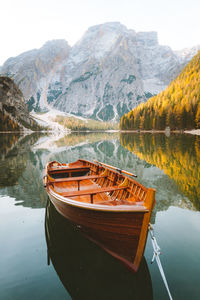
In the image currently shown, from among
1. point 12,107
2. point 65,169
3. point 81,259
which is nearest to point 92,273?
point 81,259

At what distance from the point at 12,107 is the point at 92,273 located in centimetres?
16903

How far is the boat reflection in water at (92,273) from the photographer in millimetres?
5594

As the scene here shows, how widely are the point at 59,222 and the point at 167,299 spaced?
6.25m

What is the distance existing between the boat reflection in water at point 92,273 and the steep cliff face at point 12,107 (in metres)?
138

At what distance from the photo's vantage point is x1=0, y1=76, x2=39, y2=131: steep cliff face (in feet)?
454

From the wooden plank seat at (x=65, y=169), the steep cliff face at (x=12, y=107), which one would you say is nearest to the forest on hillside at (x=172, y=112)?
the wooden plank seat at (x=65, y=169)

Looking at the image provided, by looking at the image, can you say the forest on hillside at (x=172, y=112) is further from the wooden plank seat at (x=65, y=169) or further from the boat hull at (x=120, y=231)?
the boat hull at (x=120, y=231)

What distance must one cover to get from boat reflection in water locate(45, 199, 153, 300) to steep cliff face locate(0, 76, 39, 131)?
138 m

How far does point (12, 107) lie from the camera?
154 meters

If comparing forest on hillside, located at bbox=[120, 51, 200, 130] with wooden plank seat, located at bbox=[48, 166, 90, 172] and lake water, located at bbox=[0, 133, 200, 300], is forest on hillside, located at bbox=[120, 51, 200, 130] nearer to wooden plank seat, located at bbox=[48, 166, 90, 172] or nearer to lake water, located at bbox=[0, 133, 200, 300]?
wooden plank seat, located at bbox=[48, 166, 90, 172]

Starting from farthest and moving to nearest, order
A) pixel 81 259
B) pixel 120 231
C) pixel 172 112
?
pixel 172 112 < pixel 81 259 < pixel 120 231

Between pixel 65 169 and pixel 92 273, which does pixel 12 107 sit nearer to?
pixel 65 169

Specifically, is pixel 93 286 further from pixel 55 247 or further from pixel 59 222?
pixel 59 222

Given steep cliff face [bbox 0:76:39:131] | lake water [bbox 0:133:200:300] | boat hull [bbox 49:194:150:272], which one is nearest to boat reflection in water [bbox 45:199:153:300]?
lake water [bbox 0:133:200:300]
